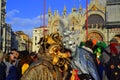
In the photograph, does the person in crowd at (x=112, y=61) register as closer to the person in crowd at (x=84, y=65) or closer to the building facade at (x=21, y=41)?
the person in crowd at (x=84, y=65)

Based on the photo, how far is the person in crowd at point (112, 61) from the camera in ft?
18.4

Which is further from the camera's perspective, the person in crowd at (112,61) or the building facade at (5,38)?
the building facade at (5,38)

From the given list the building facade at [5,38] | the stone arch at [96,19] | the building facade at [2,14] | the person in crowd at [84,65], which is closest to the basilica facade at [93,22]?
the stone arch at [96,19]

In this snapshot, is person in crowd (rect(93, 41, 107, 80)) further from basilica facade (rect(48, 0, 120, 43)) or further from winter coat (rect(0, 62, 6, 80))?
basilica facade (rect(48, 0, 120, 43))

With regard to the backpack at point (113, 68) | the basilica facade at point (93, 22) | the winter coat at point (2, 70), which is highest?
the basilica facade at point (93, 22)

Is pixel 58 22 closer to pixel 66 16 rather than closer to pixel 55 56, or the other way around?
pixel 66 16

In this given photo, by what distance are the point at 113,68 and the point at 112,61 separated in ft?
0.36

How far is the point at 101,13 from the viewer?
52.5m

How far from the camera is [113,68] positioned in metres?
5.63

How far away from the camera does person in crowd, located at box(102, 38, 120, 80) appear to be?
561 cm

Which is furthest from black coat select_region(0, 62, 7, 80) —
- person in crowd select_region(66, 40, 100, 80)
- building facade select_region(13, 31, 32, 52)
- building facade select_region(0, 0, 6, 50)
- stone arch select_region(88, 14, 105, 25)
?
building facade select_region(13, 31, 32, 52)

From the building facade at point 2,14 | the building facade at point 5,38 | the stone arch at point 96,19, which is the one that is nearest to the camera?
the stone arch at point 96,19

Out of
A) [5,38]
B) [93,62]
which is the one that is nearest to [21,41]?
[5,38]

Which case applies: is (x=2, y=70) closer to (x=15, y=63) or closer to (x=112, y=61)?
(x=15, y=63)
